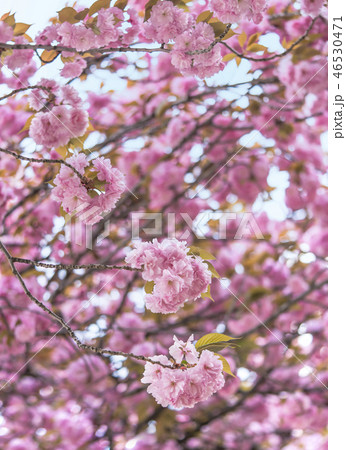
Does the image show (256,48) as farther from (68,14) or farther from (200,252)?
(200,252)

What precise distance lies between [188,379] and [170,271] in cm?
17

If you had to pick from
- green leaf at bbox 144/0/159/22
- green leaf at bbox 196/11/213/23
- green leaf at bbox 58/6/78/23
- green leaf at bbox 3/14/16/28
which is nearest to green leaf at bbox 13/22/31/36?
green leaf at bbox 3/14/16/28

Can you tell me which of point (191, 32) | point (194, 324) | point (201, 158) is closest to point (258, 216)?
point (201, 158)

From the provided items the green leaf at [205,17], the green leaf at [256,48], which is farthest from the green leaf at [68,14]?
the green leaf at [256,48]

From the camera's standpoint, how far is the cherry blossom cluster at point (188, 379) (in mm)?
742

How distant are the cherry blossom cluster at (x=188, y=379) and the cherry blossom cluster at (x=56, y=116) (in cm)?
56

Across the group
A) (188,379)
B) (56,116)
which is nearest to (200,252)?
(188,379)

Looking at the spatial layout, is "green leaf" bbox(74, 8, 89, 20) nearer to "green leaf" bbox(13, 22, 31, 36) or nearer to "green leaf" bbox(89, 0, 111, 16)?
"green leaf" bbox(89, 0, 111, 16)

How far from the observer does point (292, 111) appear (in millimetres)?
2178

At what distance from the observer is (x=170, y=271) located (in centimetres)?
74

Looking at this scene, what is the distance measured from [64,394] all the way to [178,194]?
927mm

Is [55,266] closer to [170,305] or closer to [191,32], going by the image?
[170,305]

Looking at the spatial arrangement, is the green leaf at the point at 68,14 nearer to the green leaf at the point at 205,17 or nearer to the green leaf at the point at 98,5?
the green leaf at the point at 98,5
